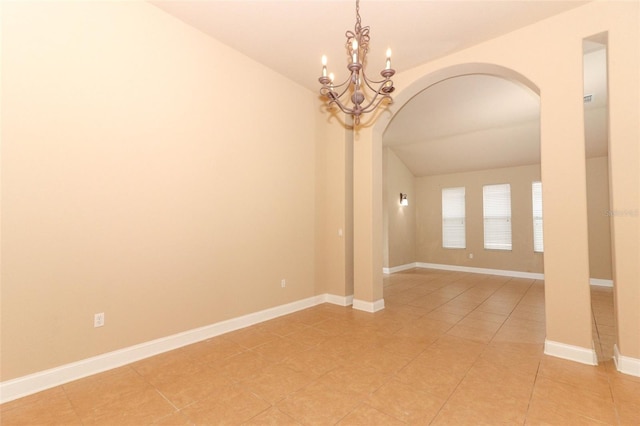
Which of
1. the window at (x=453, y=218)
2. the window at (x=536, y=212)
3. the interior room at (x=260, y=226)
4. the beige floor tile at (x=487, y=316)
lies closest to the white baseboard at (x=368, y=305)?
the interior room at (x=260, y=226)

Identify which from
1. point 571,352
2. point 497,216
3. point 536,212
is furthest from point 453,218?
point 571,352

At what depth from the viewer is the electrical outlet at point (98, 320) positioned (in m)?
2.55

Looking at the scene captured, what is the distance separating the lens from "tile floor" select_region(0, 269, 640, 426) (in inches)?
77.2

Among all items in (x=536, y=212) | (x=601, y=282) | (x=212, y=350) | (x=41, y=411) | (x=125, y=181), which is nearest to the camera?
(x=41, y=411)

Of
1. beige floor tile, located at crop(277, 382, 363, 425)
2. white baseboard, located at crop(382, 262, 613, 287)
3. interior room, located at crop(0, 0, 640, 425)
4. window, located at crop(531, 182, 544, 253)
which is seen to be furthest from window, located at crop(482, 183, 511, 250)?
beige floor tile, located at crop(277, 382, 363, 425)

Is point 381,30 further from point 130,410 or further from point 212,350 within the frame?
point 130,410

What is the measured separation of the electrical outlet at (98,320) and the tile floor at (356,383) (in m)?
0.43

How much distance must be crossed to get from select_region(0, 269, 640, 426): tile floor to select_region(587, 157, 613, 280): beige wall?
11.8 ft

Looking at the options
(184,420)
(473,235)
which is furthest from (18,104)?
(473,235)

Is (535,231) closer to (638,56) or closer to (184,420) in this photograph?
(638,56)

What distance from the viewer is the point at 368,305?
4.36 meters

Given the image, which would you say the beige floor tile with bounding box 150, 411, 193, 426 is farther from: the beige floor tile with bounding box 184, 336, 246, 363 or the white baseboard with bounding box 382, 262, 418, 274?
the white baseboard with bounding box 382, 262, 418, 274

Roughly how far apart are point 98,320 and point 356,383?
7.61ft

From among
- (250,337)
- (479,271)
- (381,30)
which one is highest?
(381,30)
